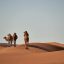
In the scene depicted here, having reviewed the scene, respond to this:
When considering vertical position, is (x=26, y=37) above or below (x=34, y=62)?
above

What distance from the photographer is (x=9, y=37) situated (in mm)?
37938

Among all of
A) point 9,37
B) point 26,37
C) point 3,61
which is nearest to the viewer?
point 3,61

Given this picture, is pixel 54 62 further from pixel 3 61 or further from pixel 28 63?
pixel 3 61

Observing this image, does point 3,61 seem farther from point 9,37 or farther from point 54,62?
point 9,37

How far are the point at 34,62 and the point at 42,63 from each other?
28.9 inches

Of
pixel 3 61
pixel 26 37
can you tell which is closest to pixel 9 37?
pixel 26 37

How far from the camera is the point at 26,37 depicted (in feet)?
93.0

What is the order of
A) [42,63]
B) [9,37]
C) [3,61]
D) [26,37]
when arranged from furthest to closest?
1. [9,37]
2. [26,37]
3. [3,61]
4. [42,63]

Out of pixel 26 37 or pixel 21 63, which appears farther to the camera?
pixel 26 37

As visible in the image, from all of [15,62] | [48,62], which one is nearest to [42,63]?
[48,62]

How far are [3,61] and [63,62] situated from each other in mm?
4273

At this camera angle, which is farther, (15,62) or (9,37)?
(9,37)

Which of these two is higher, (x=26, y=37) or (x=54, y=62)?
(x=26, y=37)

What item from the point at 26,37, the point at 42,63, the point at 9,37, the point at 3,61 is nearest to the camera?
the point at 42,63
